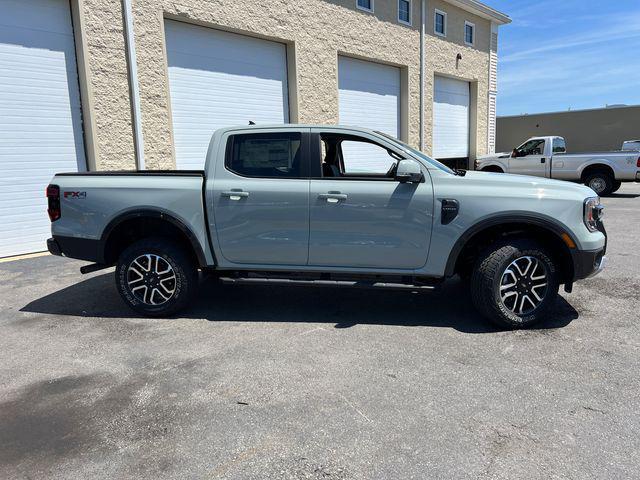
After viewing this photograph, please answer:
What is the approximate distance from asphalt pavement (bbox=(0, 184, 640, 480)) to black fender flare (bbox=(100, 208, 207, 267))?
73 centimetres

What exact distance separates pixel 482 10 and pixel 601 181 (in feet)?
28.5

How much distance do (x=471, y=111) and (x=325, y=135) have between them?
17540 mm

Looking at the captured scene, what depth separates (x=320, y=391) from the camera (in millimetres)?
3441

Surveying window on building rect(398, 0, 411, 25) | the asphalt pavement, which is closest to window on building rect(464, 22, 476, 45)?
window on building rect(398, 0, 411, 25)

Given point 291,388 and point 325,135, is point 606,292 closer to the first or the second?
point 325,135

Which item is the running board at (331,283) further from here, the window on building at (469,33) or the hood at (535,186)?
the window on building at (469,33)

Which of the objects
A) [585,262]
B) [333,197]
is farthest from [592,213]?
[333,197]

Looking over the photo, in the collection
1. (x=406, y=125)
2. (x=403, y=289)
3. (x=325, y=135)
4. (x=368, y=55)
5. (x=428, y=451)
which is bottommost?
(x=428, y=451)

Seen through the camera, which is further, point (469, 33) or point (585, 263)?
point (469, 33)

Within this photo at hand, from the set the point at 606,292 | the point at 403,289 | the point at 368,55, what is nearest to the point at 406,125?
the point at 368,55

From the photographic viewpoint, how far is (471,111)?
811 inches

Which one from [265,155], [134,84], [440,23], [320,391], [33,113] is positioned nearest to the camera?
[320,391]

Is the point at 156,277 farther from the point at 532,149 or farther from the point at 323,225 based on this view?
Answer: the point at 532,149

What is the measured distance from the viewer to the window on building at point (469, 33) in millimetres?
19320
